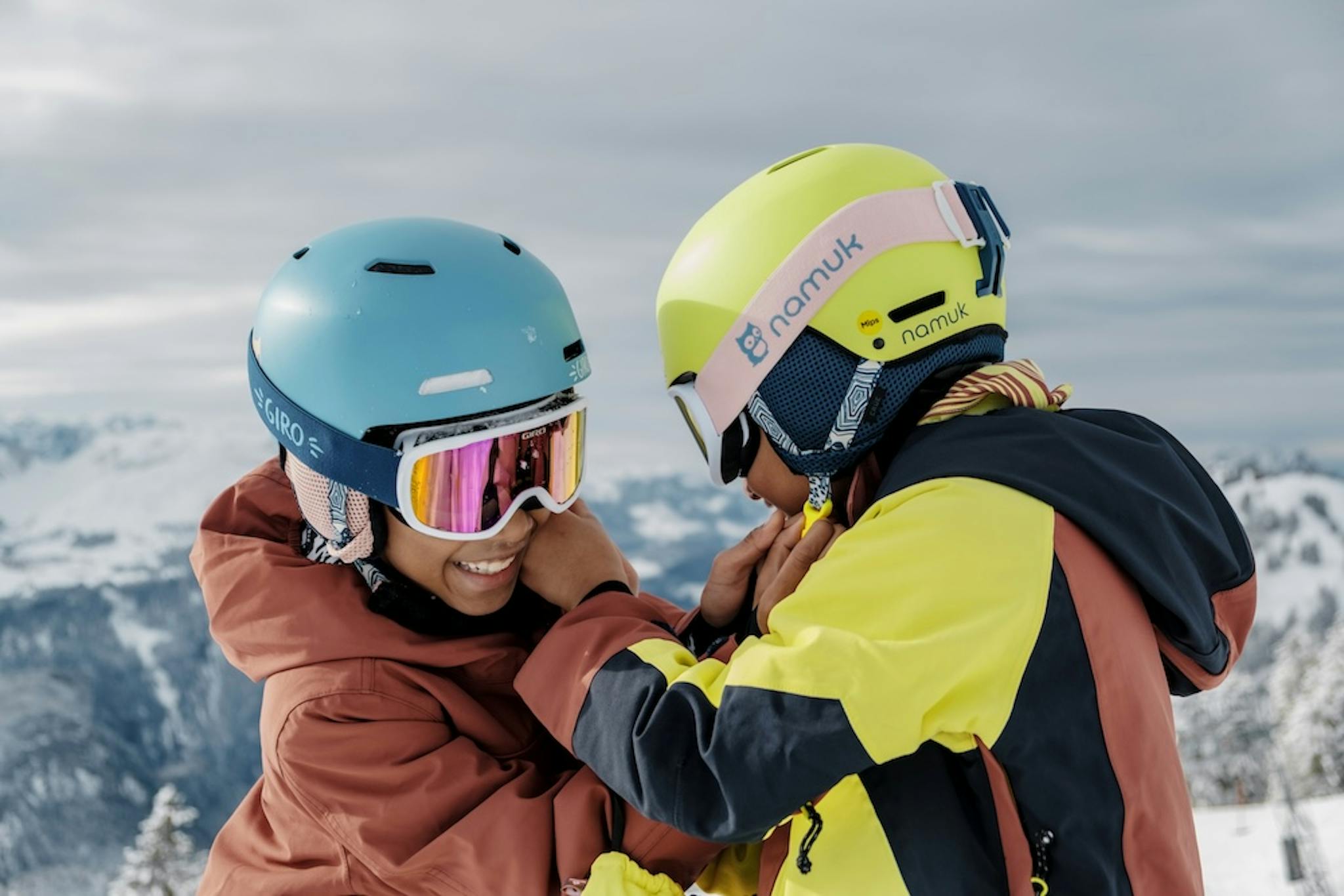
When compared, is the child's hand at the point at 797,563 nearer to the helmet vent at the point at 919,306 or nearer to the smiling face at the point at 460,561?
the helmet vent at the point at 919,306

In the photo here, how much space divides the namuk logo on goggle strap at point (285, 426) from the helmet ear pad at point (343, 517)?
0.06 meters

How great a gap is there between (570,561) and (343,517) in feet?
2.04

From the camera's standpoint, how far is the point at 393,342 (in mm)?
2893

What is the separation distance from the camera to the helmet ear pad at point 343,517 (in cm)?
300

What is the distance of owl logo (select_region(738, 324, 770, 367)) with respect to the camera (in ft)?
8.83

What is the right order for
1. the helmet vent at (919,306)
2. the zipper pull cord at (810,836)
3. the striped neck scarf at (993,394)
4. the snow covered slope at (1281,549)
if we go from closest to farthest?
the zipper pull cord at (810,836) → the striped neck scarf at (993,394) → the helmet vent at (919,306) → the snow covered slope at (1281,549)

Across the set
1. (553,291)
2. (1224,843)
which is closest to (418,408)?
(553,291)

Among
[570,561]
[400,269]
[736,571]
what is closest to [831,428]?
[736,571]

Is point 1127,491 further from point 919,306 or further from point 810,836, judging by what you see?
point 810,836

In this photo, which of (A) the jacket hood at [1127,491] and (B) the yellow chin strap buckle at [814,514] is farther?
(B) the yellow chin strap buckle at [814,514]

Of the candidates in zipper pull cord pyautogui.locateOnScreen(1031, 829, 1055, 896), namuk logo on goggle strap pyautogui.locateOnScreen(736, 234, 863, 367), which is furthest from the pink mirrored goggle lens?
zipper pull cord pyautogui.locateOnScreen(1031, 829, 1055, 896)

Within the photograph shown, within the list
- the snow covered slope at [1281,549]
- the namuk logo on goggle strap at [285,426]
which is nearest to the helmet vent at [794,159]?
the namuk logo on goggle strap at [285,426]

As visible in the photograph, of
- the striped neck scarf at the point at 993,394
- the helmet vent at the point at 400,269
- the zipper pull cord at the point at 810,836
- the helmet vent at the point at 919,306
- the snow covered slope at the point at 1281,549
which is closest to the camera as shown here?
the zipper pull cord at the point at 810,836

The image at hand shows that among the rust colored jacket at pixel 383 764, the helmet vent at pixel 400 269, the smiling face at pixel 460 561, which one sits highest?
the helmet vent at pixel 400 269
